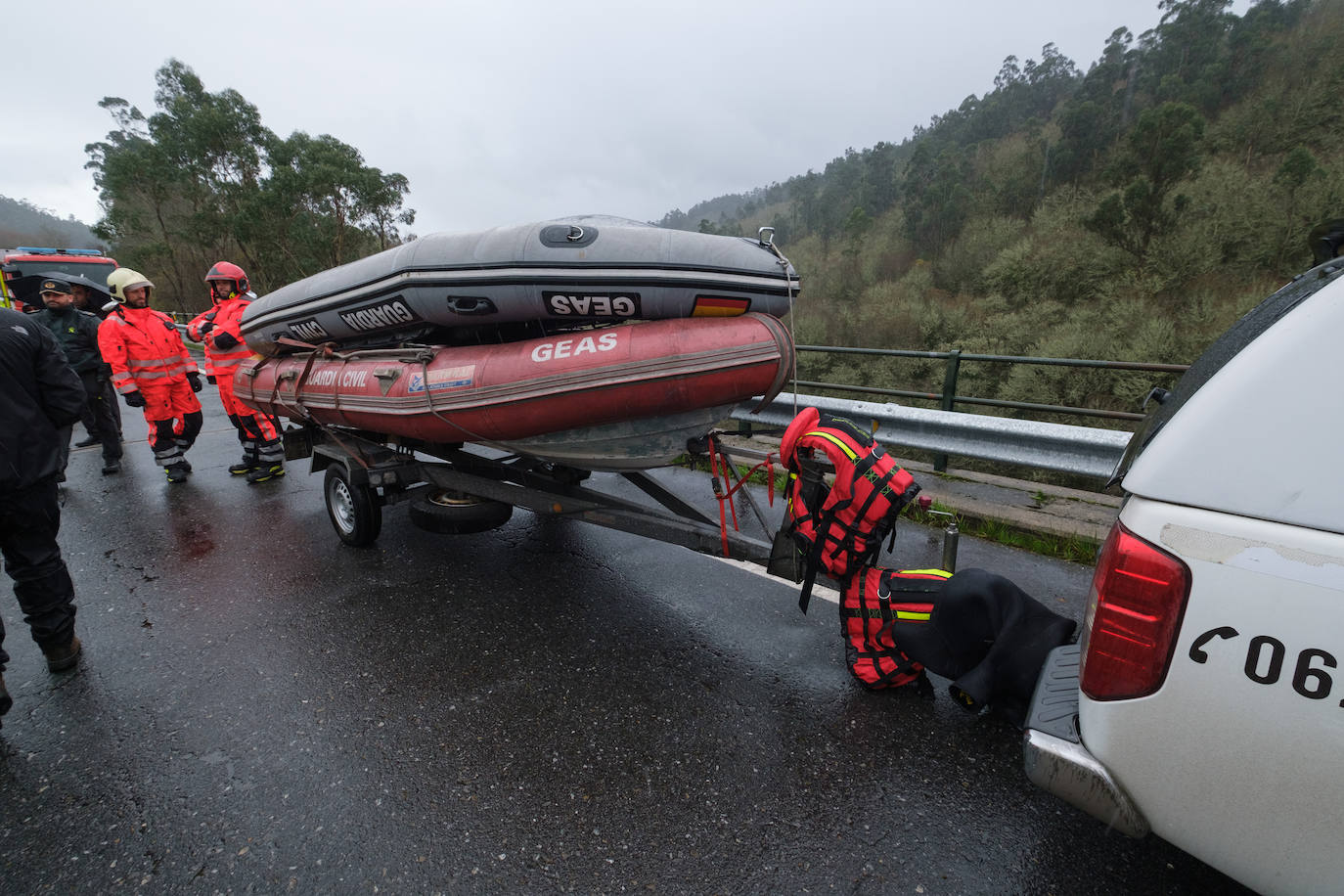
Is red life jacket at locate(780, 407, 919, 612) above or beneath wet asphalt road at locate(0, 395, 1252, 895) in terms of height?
above

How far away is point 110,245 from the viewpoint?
26.9m

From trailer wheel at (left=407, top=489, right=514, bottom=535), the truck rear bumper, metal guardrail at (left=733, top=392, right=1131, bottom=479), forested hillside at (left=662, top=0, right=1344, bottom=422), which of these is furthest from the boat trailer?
forested hillside at (left=662, top=0, right=1344, bottom=422)

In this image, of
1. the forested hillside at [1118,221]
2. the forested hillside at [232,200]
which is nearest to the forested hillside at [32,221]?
the forested hillside at [232,200]

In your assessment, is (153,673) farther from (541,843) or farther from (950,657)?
(950,657)

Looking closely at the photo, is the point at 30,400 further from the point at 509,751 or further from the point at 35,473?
the point at 509,751

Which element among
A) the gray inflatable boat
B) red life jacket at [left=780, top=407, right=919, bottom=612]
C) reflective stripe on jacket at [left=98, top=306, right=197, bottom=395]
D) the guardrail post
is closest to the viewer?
red life jacket at [left=780, top=407, right=919, bottom=612]

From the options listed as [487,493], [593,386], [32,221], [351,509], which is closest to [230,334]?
[351,509]

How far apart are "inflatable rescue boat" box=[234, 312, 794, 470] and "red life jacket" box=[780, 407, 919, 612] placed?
42 centimetres

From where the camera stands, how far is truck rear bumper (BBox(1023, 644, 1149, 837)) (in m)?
1.19

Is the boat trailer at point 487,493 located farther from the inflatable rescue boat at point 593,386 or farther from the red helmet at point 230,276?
the red helmet at point 230,276

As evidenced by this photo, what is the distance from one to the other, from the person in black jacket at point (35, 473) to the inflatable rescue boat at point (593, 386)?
122cm

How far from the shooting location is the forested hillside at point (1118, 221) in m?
18.5

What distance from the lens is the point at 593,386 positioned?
8.30 feet

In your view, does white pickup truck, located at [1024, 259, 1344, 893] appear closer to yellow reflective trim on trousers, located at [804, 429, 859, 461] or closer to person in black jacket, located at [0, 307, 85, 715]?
yellow reflective trim on trousers, located at [804, 429, 859, 461]
